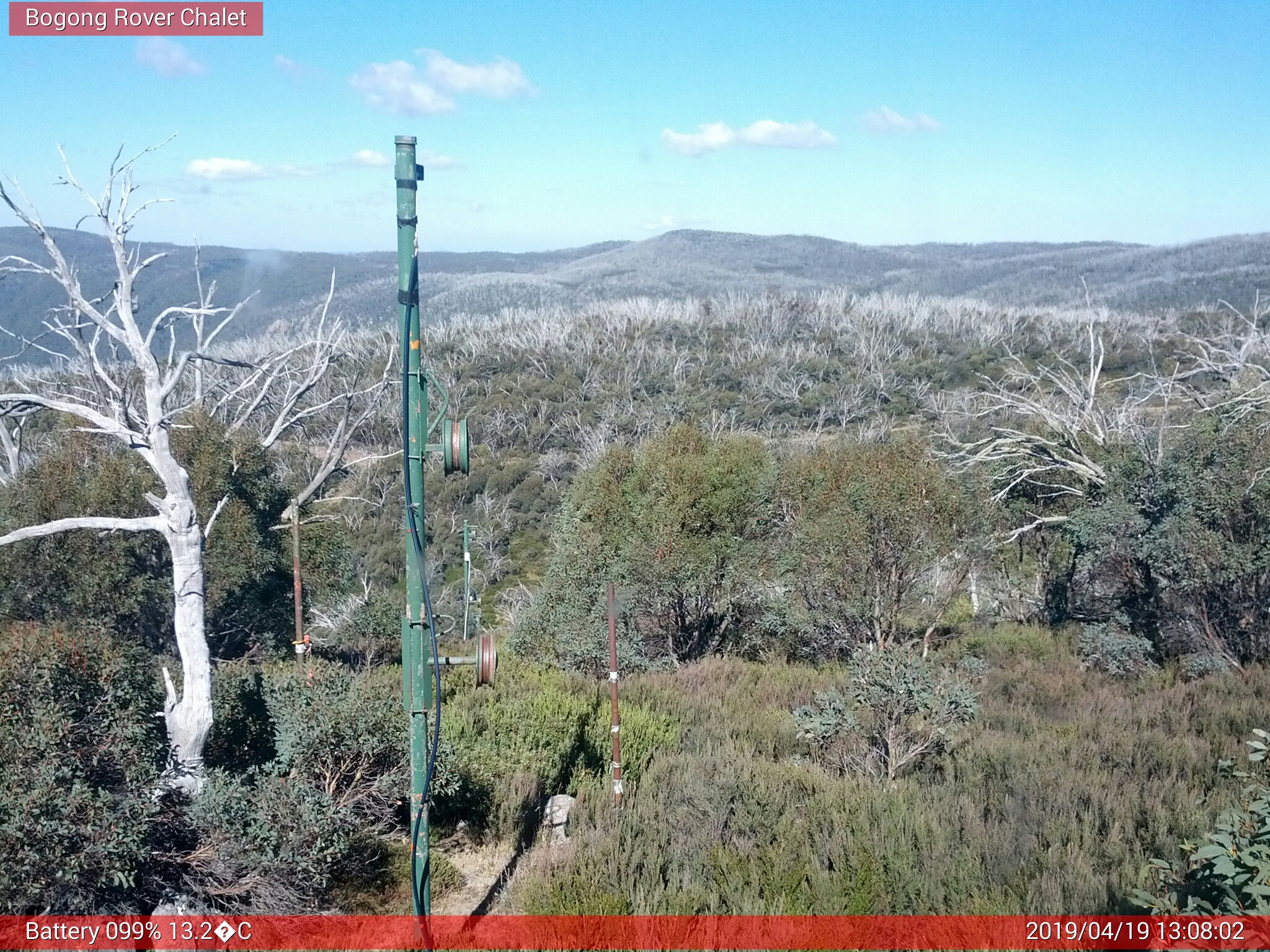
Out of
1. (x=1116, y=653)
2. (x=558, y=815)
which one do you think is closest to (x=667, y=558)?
(x=1116, y=653)

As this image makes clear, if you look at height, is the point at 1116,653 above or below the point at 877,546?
below

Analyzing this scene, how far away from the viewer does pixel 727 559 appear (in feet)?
47.1

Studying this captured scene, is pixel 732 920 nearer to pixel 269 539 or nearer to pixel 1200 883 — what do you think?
pixel 1200 883

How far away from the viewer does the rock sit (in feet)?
21.4

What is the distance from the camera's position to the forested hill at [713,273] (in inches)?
2640

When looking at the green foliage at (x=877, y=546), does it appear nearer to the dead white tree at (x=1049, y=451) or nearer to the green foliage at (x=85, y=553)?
the dead white tree at (x=1049, y=451)

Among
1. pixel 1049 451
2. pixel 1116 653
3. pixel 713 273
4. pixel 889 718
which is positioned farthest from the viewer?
pixel 713 273

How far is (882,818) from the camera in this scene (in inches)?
234

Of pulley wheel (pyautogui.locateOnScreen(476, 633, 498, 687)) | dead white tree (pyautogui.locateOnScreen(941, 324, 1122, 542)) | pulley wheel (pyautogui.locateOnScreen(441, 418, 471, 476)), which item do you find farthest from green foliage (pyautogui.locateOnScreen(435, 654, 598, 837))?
dead white tree (pyautogui.locateOnScreen(941, 324, 1122, 542))

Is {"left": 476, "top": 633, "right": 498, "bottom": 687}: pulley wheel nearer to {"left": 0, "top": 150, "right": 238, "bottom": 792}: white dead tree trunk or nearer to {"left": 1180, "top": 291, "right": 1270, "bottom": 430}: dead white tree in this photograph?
{"left": 0, "top": 150, "right": 238, "bottom": 792}: white dead tree trunk

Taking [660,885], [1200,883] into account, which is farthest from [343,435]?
[1200,883]

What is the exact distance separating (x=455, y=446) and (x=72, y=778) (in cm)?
271

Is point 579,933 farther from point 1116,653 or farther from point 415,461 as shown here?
point 1116,653

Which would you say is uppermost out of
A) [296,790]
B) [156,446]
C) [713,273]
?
[713,273]
